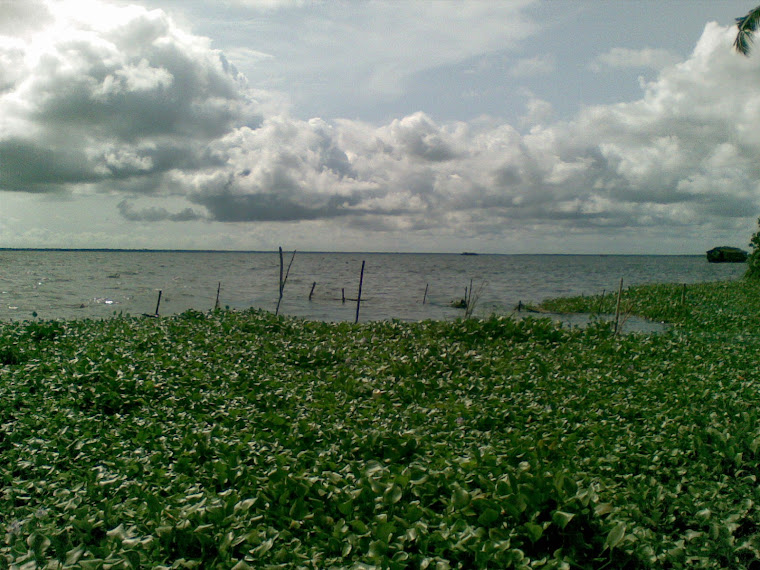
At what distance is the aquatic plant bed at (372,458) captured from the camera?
4457mm

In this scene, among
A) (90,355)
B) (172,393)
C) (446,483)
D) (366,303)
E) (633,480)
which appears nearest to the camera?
(446,483)

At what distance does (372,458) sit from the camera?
6.51m

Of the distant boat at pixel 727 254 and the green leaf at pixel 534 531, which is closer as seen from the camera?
the green leaf at pixel 534 531

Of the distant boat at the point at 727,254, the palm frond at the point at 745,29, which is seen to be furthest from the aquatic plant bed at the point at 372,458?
the distant boat at the point at 727,254

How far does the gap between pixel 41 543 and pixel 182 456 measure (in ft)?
6.23

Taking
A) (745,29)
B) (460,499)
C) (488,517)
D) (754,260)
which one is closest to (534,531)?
(488,517)

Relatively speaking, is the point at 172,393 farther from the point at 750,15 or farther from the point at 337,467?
the point at 750,15

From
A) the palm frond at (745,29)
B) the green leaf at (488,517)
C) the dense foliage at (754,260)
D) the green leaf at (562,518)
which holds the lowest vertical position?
the green leaf at (488,517)

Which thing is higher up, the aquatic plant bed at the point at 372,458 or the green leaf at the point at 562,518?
the green leaf at the point at 562,518

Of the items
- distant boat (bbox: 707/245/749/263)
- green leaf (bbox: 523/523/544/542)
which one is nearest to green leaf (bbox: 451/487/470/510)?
green leaf (bbox: 523/523/544/542)

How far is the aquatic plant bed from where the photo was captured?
446cm

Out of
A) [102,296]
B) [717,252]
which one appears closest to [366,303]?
[102,296]

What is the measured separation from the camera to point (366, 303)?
38438 mm

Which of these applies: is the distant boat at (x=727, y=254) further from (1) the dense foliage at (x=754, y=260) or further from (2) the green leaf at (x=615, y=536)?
(2) the green leaf at (x=615, y=536)
